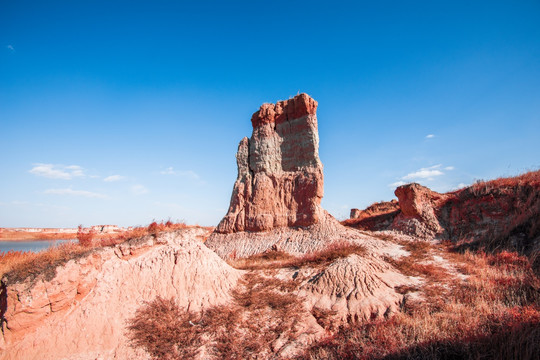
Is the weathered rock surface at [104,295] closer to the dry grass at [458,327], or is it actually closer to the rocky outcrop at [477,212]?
the dry grass at [458,327]

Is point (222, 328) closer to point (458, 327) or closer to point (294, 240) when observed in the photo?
point (458, 327)

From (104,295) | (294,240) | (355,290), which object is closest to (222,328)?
(104,295)

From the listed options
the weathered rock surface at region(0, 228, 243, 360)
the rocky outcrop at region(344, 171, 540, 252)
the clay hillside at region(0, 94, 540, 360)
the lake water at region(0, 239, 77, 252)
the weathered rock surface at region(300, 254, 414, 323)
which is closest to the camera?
the clay hillside at region(0, 94, 540, 360)

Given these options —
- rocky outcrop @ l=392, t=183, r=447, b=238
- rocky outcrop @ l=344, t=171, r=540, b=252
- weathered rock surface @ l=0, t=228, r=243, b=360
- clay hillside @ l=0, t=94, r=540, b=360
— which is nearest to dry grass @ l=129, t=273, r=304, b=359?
clay hillside @ l=0, t=94, r=540, b=360

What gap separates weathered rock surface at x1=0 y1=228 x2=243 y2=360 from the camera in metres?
5.77

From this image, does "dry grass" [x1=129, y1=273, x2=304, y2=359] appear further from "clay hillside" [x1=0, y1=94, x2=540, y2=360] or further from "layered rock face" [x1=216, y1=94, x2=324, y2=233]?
"layered rock face" [x1=216, y1=94, x2=324, y2=233]

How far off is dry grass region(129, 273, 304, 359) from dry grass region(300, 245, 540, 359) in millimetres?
1078

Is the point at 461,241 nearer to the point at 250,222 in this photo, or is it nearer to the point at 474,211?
the point at 474,211

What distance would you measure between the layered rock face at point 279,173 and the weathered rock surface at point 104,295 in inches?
323

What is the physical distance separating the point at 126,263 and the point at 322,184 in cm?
1180

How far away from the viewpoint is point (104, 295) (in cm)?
695

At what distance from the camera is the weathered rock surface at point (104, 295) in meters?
5.77

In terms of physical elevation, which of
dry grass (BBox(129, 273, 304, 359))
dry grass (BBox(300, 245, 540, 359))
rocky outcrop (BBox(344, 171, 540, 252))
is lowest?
dry grass (BBox(129, 273, 304, 359))

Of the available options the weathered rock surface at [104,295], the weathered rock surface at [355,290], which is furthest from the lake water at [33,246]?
the weathered rock surface at [355,290]
